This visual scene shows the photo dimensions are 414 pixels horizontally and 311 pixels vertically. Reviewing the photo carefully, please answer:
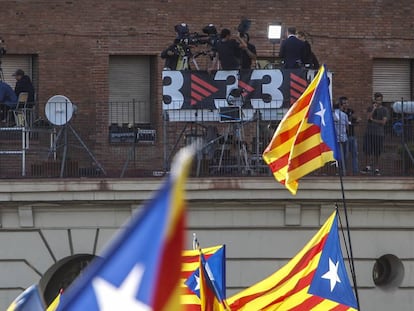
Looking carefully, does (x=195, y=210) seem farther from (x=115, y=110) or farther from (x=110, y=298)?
(x=110, y=298)

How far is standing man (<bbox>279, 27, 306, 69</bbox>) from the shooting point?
67.2 feet

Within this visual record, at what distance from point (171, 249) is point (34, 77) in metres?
18.3

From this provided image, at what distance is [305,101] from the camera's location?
636 inches

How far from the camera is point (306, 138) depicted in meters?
16.2

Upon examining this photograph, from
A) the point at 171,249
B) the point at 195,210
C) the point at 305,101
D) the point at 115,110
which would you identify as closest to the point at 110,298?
the point at 171,249

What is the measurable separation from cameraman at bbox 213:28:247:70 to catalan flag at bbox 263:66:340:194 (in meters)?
4.15

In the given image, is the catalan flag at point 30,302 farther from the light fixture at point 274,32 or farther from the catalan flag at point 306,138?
the light fixture at point 274,32

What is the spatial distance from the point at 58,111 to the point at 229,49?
2.68 m

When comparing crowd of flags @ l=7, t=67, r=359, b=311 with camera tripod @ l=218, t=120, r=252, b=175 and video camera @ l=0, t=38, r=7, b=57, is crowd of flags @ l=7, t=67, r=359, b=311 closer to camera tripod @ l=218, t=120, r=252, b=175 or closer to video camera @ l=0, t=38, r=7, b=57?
camera tripod @ l=218, t=120, r=252, b=175

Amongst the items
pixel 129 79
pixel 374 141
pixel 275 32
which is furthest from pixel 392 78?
pixel 129 79

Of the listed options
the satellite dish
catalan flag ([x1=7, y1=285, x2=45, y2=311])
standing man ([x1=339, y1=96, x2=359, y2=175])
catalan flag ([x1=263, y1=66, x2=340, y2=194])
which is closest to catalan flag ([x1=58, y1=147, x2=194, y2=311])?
catalan flag ([x1=7, y1=285, x2=45, y2=311])

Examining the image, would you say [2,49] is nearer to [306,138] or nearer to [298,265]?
[306,138]

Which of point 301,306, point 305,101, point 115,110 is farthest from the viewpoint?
point 115,110

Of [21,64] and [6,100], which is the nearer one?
[6,100]
